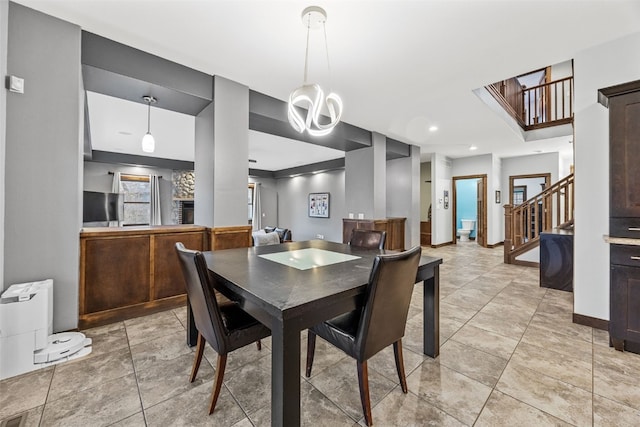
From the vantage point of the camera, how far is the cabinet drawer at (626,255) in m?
1.98

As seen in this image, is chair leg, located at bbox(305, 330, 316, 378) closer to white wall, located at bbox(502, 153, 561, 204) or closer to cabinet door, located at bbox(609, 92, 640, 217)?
cabinet door, located at bbox(609, 92, 640, 217)

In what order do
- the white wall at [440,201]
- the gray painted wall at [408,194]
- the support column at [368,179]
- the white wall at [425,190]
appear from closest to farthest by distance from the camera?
the support column at [368,179], the gray painted wall at [408,194], the white wall at [440,201], the white wall at [425,190]

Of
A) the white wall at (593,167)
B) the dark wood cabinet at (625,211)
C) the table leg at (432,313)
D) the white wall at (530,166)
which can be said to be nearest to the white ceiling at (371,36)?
the white wall at (593,167)

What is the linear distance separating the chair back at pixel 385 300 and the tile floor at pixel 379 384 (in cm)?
41

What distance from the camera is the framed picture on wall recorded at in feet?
27.9

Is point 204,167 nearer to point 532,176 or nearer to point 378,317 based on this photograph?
point 378,317

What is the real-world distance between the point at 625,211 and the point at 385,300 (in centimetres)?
211

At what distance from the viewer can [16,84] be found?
198cm

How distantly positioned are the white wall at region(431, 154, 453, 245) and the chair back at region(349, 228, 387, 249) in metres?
5.05

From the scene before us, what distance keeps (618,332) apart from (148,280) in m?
4.10

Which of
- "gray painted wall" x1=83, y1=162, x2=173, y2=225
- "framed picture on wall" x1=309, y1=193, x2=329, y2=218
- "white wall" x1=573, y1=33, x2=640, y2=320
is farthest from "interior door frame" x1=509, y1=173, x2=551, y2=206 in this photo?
"gray painted wall" x1=83, y1=162, x2=173, y2=225

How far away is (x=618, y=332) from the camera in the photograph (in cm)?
204

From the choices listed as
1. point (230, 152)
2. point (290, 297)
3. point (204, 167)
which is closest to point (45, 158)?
point (204, 167)

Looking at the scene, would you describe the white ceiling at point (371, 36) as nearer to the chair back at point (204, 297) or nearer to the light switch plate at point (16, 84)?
the light switch plate at point (16, 84)
